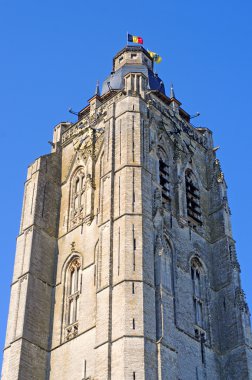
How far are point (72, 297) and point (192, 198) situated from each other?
7409 millimetres

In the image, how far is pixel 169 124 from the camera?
3647 centimetres

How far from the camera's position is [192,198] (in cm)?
3525

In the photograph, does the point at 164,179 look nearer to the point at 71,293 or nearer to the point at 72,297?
the point at 71,293

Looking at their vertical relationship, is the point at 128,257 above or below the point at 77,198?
below

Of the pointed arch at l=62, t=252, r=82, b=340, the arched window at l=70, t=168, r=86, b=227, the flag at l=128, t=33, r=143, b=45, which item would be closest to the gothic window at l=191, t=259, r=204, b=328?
the pointed arch at l=62, t=252, r=82, b=340

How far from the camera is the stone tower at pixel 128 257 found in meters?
27.0

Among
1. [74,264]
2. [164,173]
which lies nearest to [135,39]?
[164,173]

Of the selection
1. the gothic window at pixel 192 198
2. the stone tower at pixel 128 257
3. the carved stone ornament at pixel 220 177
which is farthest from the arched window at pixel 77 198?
the carved stone ornament at pixel 220 177

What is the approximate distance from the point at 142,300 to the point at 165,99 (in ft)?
46.5

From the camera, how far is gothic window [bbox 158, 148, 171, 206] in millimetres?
33156

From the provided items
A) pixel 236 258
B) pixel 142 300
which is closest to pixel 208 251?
pixel 236 258

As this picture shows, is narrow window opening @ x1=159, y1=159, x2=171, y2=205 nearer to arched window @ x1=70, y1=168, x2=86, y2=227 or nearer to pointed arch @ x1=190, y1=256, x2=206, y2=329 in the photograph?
pointed arch @ x1=190, y1=256, x2=206, y2=329

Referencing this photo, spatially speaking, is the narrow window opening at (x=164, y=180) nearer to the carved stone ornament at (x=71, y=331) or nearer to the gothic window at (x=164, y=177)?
the gothic window at (x=164, y=177)

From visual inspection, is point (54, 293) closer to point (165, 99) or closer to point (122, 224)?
point (122, 224)
